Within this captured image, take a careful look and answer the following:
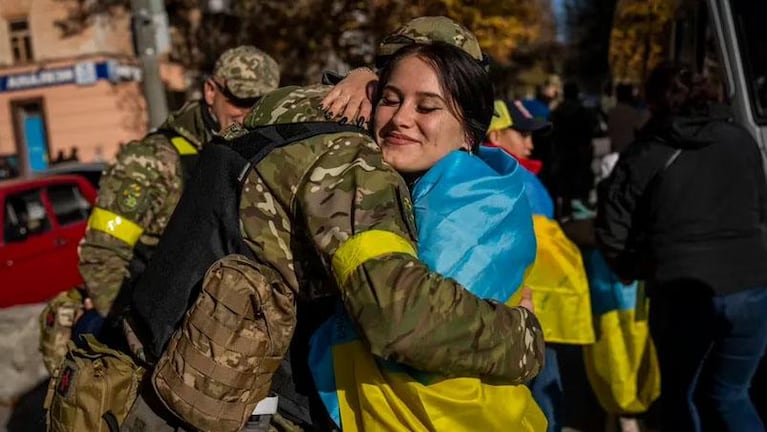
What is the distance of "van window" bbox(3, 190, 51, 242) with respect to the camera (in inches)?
311

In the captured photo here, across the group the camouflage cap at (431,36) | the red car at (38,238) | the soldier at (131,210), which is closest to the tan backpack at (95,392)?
the camouflage cap at (431,36)

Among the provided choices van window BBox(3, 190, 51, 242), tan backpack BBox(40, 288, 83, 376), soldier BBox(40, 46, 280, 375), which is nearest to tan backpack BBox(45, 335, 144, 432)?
soldier BBox(40, 46, 280, 375)

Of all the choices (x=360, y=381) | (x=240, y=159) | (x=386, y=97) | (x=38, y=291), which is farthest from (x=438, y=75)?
(x=38, y=291)

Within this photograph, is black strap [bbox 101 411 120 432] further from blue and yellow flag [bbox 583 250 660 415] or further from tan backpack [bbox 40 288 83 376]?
blue and yellow flag [bbox 583 250 660 415]

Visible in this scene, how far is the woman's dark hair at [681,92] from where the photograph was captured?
3.28m

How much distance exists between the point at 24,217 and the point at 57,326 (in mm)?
5449

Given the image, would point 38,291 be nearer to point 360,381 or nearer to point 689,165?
point 689,165

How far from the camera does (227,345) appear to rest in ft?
5.25

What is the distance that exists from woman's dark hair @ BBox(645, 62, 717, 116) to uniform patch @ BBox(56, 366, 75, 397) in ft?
8.16

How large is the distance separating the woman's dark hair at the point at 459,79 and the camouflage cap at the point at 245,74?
146 centimetres

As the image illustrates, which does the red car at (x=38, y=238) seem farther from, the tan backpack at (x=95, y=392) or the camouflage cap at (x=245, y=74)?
the tan backpack at (x=95, y=392)

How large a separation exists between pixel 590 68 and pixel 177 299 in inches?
1205

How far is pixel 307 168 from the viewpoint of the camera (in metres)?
1.62

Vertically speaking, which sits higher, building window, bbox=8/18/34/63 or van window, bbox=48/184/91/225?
van window, bbox=48/184/91/225
